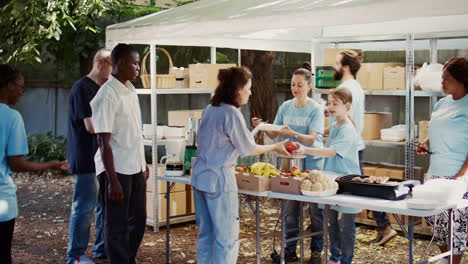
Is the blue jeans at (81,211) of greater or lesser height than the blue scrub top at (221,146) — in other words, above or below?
below

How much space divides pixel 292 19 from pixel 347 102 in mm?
831

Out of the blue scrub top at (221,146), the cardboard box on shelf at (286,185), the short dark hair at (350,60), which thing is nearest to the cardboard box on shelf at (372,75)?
the short dark hair at (350,60)

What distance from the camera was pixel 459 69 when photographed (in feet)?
16.7

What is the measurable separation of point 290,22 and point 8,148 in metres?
2.46

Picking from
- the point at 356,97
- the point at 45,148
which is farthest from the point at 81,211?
the point at 45,148

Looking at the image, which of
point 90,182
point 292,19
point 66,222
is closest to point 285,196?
point 292,19

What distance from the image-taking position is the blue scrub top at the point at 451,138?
16.9ft

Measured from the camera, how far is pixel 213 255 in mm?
5152

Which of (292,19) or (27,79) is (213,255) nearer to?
(292,19)

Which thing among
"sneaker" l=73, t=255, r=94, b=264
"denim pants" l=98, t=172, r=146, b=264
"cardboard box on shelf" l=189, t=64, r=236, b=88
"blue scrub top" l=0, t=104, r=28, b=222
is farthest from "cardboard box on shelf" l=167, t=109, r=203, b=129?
"blue scrub top" l=0, t=104, r=28, b=222

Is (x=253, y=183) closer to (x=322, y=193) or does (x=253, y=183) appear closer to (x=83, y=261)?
(x=322, y=193)

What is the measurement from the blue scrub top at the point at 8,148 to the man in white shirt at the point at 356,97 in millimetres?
3626

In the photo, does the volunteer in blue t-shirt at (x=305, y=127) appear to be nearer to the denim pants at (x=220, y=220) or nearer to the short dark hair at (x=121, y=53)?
the denim pants at (x=220, y=220)

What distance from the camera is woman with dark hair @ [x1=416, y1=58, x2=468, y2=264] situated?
16.9 feet
